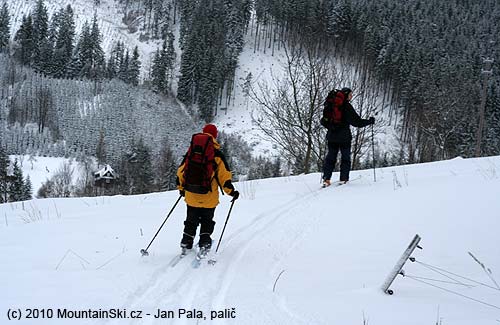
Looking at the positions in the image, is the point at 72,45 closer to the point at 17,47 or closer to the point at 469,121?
the point at 17,47

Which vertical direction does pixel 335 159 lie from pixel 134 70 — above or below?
below

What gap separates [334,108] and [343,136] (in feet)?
2.09

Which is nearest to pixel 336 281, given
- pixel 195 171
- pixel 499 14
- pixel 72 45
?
pixel 195 171

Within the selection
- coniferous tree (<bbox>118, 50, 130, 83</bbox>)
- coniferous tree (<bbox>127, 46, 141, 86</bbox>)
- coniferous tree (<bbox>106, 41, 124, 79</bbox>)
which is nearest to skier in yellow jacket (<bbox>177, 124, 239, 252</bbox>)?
coniferous tree (<bbox>127, 46, 141, 86</bbox>)

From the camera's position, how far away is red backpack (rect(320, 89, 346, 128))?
8.06 meters

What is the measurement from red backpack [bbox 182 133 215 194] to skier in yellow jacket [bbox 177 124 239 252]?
0.06 meters

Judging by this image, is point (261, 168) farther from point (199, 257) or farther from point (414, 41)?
point (199, 257)

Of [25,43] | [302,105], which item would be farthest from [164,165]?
[302,105]

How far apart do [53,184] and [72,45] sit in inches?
2023

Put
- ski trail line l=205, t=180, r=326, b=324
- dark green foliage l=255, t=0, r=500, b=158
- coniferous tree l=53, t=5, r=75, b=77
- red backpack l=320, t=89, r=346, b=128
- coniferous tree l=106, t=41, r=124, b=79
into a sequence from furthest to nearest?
coniferous tree l=106, t=41, r=124, b=79 < coniferous tree l=53, t=5, r=75, b=77 < dark green foliage l=255, t=0, r=500, b=158 < red backpack l=320, t=89, r=346, b=128 < ski trail line l=205, t=180, r=326, b=324

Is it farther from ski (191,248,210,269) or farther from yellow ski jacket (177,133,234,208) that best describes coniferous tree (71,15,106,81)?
ski (191,248,210,269)

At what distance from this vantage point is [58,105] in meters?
77.8

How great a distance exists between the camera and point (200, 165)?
14.4 feet

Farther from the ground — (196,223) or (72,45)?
(72,45)
